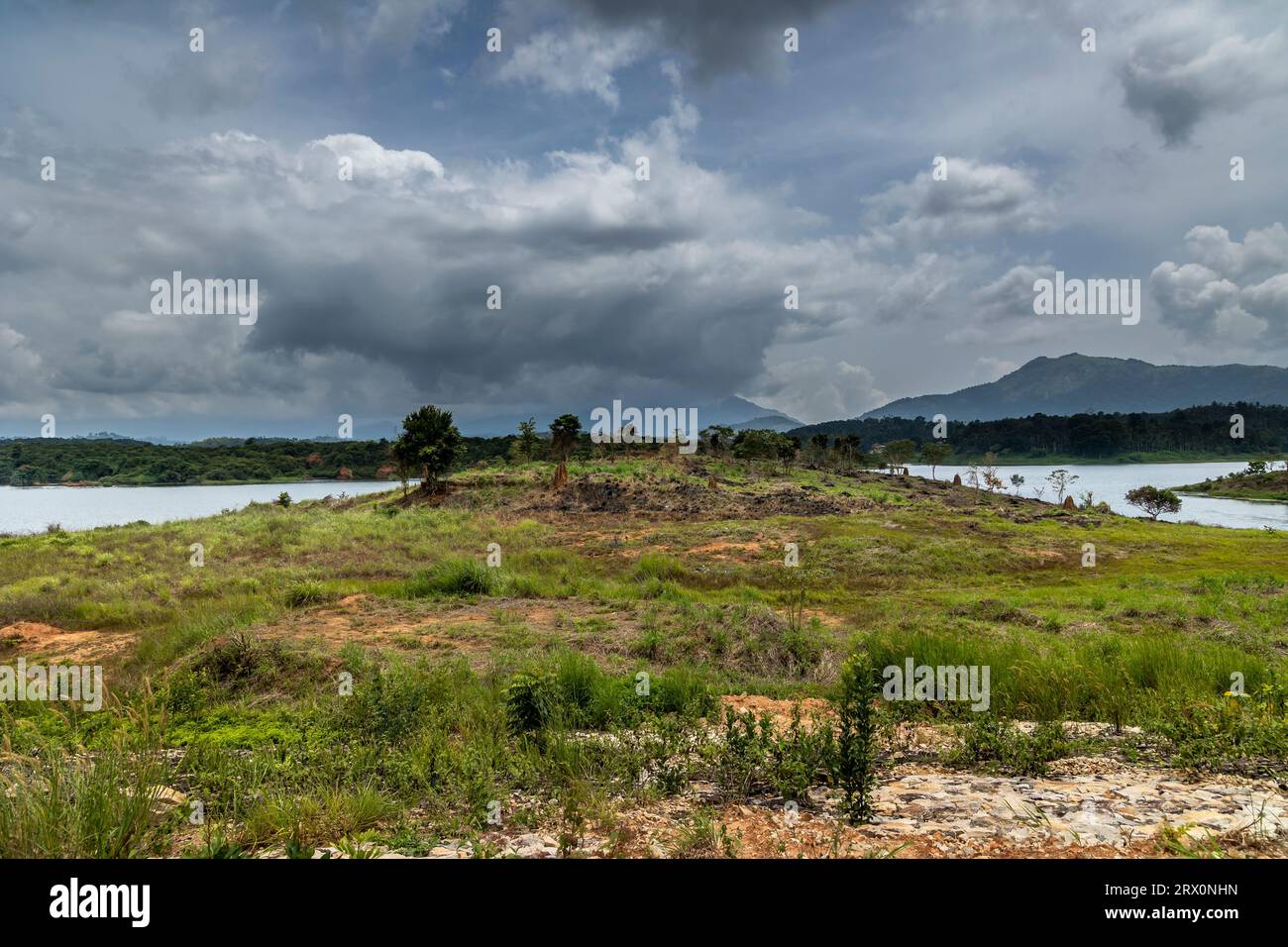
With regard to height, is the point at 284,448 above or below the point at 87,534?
above

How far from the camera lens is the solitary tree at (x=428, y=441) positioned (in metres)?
46.6

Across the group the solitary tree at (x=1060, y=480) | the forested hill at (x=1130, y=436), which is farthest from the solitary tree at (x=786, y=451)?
the forested hill at (x=1130, y=436)

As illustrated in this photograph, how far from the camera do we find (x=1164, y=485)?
334 ft

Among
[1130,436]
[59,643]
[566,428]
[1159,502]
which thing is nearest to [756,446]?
[566,428]

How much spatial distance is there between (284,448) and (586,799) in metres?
146

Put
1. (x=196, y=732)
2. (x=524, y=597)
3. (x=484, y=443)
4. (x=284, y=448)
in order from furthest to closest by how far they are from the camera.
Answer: (x=284, y=448), (x=484, y=443), (x=524, y=597), (x=196, y=732)

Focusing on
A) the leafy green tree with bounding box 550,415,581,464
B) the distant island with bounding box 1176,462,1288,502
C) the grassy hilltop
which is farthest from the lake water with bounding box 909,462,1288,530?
the leafy green tree with bounding box 550,415,581,464

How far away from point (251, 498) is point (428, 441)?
29444mm

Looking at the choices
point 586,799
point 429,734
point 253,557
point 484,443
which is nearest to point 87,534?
point 253,557

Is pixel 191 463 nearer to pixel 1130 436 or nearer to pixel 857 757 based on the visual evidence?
pixel 857 757

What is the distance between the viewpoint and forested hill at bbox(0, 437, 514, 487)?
10102cm

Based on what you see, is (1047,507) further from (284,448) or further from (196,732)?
(284,448)

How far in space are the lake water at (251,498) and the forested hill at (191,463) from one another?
22.4 feet

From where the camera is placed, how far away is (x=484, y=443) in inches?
4387
